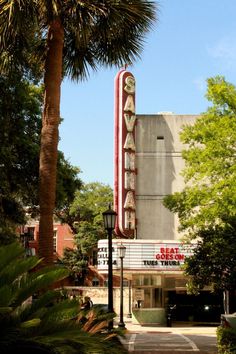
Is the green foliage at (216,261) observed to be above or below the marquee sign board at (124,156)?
below

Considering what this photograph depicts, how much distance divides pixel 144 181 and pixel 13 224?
16015 millimetres

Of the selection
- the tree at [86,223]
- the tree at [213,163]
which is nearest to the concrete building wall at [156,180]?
the tree at [213,163]

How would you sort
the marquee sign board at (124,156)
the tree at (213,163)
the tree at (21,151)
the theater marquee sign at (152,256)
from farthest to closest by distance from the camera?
the marquee sign board at (124,156)
the theater marquee sign at (152,256)
the tree at (213,163)
the tree at (21,151)

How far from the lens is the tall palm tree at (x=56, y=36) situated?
41.7 feet

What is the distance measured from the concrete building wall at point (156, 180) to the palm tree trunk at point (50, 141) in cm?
3022

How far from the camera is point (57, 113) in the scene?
13.4 metres

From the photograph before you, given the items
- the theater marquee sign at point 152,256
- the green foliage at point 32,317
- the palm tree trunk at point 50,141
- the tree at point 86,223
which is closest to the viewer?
the green foliage at point 32,317

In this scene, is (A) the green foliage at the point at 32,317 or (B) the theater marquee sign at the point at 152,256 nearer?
(A) the green foliage at the point at 32,317

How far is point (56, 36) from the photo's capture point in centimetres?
1373

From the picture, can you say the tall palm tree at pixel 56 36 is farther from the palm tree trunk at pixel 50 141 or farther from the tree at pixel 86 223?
the tree at pixel 86 223

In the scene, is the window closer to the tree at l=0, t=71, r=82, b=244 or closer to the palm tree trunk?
the tree at l=0, t=71, r=82, b=244

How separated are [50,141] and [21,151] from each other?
12617 mm

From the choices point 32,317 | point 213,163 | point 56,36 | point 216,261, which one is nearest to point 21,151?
point 213,163

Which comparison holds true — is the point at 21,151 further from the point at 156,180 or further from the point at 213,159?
the point at 156,180
